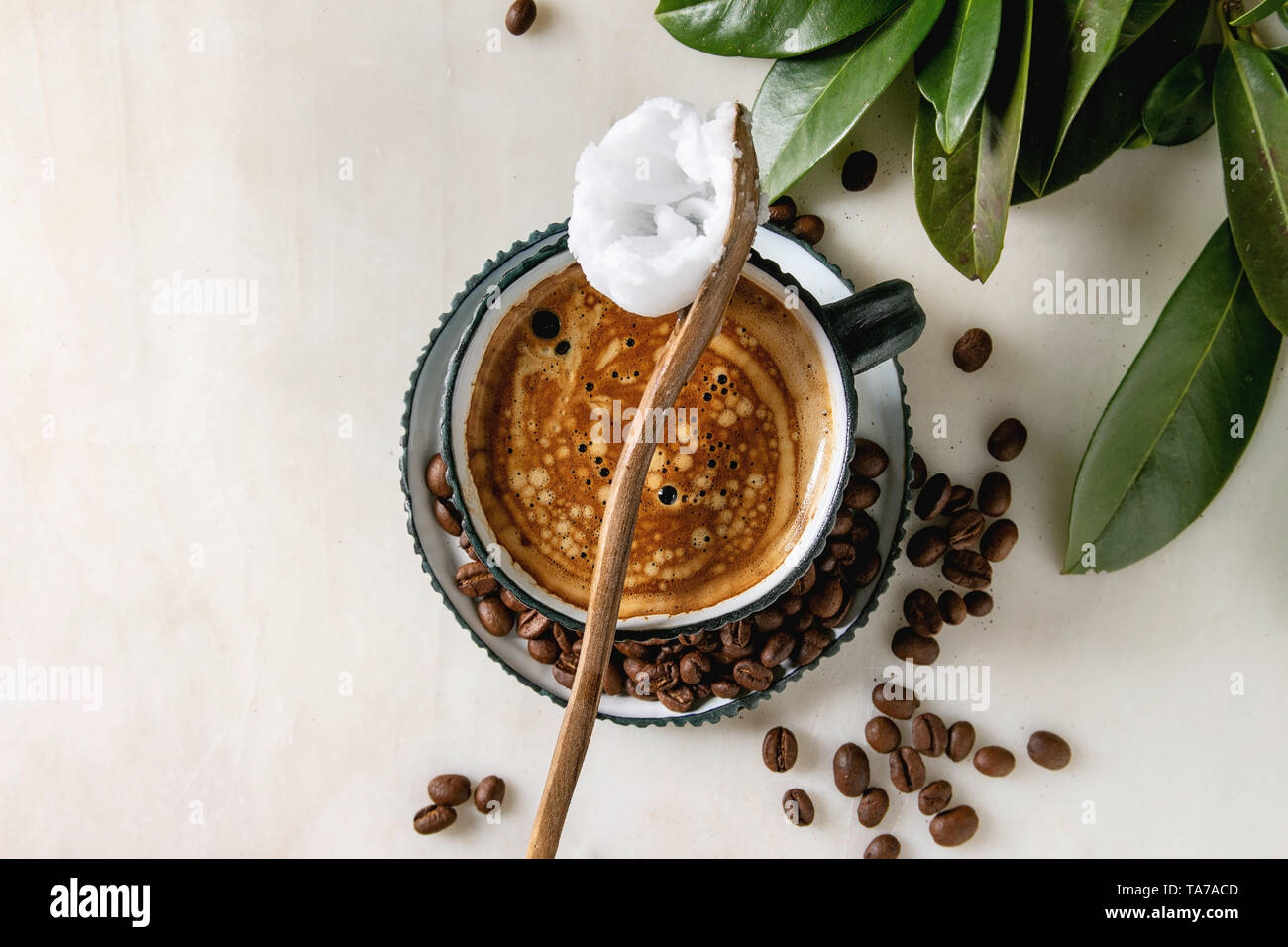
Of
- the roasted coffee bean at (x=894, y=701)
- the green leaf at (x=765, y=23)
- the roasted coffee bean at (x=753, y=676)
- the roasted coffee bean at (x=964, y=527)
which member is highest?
the green leaf at (x=765, y=23)

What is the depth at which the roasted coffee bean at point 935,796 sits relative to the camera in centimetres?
97

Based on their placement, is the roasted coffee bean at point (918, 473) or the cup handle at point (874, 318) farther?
the roasted coffee bean at point (918, 473)

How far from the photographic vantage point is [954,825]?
3.17 ft

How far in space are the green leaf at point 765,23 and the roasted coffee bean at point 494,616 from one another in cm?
55

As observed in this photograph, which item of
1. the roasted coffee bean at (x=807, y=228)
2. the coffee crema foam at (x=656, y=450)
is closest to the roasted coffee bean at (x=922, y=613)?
the coffee crema foam at (x=656, y=450)

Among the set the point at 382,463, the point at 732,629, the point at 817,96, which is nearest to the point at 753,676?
the point at 732,629

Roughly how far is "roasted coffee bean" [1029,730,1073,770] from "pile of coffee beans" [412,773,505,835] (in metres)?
0.54

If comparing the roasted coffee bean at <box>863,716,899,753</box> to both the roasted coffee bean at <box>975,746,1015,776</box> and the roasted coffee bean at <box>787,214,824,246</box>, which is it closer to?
the roasted coffee bean at <box>975,746,1015,776</box>

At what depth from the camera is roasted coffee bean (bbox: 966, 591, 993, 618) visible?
3.11 feet

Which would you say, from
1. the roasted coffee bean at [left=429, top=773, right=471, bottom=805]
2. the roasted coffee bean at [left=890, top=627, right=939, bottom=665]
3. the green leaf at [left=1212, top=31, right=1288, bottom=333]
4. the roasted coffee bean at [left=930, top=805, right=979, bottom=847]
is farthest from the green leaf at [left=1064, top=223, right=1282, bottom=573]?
the roasted coffee bean at [left=429, top=773, right=471, bottom=805]

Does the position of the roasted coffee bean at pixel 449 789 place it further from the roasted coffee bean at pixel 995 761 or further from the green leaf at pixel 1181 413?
the green leaf at pixel 1181 413

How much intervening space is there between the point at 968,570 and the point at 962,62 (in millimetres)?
464
